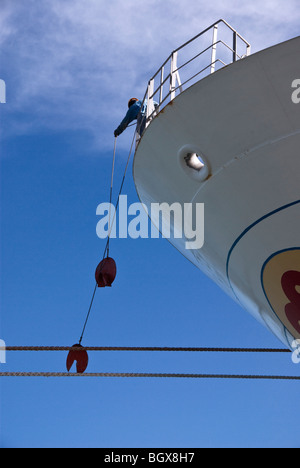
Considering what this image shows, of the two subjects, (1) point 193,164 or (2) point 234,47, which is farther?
(1) point 193,164

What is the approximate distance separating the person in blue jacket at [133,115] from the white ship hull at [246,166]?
68 centimetres

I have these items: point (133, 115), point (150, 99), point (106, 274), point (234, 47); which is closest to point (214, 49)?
point (234, 47)

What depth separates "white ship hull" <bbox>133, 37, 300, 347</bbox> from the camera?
5.90m

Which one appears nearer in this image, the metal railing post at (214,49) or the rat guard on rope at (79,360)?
the metal railing post at (214,49)

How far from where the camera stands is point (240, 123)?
6.15m

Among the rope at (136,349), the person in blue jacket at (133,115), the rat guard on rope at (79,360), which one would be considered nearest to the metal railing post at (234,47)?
the person in blue jacket at (133,115)

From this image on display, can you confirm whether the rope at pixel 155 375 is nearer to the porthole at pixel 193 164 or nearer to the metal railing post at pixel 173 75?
the porthole at pixel 193 164

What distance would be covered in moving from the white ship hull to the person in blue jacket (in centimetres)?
68

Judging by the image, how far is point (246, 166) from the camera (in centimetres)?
631

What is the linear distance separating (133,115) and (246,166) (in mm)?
2917

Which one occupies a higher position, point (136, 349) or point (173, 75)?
point (173, 75)

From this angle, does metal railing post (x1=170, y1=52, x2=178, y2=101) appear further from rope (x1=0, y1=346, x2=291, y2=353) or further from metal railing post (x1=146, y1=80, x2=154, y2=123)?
rope (x1=0, y1=346, x2=291, y2=353)

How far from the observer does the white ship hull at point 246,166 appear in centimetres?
590

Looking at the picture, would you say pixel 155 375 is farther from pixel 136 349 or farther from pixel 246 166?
pixel 246 166
